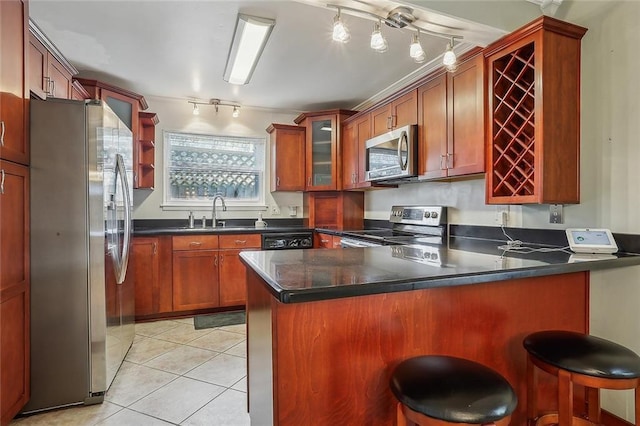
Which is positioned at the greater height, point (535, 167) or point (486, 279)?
point (535, 167)

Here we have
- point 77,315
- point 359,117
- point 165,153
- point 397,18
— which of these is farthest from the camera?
point 165,153

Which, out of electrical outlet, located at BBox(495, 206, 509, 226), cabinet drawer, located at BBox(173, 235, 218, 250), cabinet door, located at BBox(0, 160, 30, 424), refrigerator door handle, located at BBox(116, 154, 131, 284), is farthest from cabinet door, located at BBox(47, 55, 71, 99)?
electrical outlet, located at BBox(495, 206, 509, 226)

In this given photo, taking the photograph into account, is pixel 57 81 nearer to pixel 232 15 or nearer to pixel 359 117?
pixel 232 15

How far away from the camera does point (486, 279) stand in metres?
1.22

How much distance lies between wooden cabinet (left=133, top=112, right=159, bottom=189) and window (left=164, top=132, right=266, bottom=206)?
211 mm

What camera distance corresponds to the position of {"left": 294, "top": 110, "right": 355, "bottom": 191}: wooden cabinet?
13.4 feet

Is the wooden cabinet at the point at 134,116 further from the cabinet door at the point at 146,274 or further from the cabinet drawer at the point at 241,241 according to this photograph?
the cabinet drawer at the point at 241,241

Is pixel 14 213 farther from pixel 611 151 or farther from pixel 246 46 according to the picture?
pixel 611 151

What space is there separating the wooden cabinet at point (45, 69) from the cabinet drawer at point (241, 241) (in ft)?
6.18

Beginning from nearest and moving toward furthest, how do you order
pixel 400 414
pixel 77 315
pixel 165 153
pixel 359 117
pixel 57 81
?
pixel 400 414
pixel 77 315
pixel 57 81
pixel 359 117
pixel 165 153

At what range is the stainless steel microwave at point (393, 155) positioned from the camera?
282cm

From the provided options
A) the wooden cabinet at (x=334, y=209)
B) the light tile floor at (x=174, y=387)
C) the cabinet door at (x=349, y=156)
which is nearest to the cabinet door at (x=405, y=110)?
the cabinet door at (x=349, y=156)

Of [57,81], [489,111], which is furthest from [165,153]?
[489,111]

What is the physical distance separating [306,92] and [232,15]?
63.2 inches
